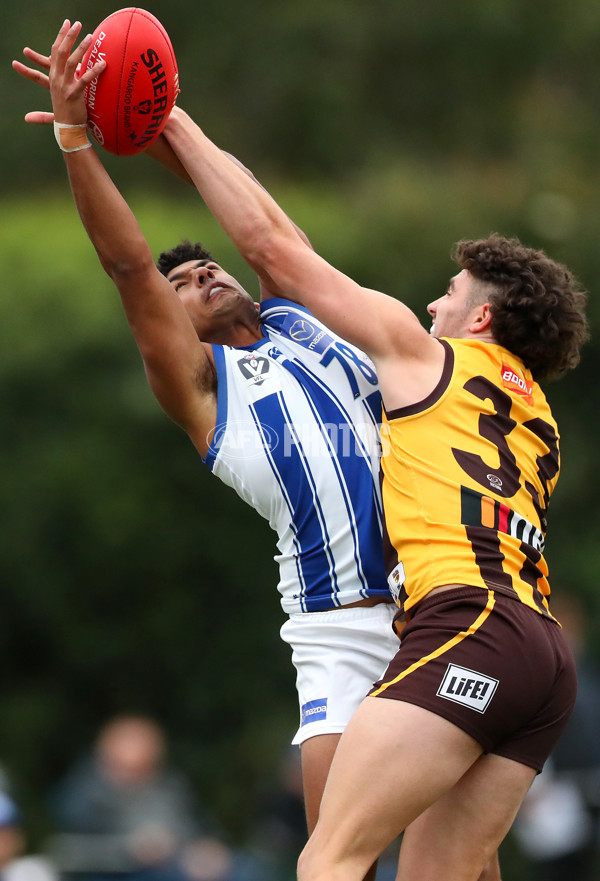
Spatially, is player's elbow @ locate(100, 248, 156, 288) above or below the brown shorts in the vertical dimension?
above

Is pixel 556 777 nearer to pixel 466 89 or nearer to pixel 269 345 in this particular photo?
pixel 269 345

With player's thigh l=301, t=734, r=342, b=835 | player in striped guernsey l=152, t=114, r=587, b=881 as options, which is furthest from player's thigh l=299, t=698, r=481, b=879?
player's thigh l=301, t=734, r=342, b=835

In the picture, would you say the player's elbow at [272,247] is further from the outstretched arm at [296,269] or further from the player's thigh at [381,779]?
the player's thigh at [381,779]

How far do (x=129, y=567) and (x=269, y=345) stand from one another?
206 inches

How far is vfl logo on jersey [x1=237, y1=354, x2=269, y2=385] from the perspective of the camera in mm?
4422

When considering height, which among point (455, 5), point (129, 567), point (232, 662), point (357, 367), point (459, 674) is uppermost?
point (455, 5)

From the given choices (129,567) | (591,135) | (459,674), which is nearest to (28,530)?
(129,567)

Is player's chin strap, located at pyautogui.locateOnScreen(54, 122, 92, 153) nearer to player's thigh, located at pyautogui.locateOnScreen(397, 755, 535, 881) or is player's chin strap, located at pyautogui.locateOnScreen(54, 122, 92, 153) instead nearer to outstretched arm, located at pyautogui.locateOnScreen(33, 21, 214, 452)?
outstretched arm, located at pyautogui.locateOnScreen(33, 21, 214, 452)

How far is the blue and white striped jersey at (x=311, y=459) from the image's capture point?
4.29m

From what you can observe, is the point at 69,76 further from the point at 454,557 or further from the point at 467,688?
the point at 467,688

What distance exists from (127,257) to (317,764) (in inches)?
70.4

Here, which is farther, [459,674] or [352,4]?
[352,4]

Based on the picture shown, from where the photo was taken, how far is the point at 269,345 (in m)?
4.61

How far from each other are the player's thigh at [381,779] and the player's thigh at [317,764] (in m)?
0.54
